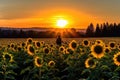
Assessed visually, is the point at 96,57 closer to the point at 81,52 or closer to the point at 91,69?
the point at 91,69

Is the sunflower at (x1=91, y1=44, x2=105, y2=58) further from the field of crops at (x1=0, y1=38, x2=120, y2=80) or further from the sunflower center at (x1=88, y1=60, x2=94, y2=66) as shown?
the sunflower center at (x1=88, y1=60, x2=94, y2=66)

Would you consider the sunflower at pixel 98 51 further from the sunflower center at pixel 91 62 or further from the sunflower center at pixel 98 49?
the sunflower center at pixel 91 62

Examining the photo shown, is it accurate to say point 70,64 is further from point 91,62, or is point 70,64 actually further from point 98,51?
point 91,62

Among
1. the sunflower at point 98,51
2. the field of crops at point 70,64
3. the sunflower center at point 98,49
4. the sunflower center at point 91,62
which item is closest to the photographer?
the field of crops at point 70,64

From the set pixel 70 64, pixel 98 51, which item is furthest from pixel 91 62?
pixel 70 64

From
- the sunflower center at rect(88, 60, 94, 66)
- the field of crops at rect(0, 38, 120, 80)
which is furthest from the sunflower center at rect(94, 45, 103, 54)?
the sunflower center at rect(88, 60, 94, 66)

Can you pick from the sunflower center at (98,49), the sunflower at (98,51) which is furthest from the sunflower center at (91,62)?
the sunflower center at (98,49)

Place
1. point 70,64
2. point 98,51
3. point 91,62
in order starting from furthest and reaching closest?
point 70,64, point 98,51, point 91,62

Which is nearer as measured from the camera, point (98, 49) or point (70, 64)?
point (98, 49)

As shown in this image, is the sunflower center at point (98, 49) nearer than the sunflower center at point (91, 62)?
No

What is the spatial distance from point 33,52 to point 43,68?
2.07 metres

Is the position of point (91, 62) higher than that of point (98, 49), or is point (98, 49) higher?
point (98, 49)

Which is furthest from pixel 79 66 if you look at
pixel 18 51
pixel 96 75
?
pixel 18 51

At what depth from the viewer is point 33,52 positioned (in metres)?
16.3
